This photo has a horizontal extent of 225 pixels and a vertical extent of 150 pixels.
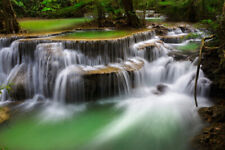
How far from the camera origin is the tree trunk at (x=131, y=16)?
400 inches

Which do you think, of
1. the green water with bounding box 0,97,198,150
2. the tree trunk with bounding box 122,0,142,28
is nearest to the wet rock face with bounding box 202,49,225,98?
the green water with bounding box 0,97,198,150

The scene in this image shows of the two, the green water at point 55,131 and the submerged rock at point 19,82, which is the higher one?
the submerged rock at point 19,82

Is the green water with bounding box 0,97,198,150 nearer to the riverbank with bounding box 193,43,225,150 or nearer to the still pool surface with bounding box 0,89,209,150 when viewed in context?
the still pool surface with bounding box 0,89,209,150

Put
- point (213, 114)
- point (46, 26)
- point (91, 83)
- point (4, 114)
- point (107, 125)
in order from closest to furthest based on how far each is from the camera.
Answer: point (213, 114)
point (107, 125)
point (4, 114)
point (91, 83)
point (46, 26)

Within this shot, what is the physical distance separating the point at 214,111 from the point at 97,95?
3.65m

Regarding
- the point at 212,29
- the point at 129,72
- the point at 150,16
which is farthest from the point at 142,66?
the point at 150,16

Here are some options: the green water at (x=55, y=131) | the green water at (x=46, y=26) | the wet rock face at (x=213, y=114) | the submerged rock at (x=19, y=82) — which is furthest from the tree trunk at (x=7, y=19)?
the wet rock face at (x=213, y=114)

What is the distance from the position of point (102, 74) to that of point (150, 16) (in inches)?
403

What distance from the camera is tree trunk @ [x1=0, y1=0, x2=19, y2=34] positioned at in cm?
835

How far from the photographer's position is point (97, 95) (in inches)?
271

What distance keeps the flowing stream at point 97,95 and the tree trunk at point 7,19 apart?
115cm

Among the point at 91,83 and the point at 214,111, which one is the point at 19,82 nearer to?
the point at 91,83

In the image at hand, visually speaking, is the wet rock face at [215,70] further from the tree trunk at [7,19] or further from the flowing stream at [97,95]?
the tree trunk at [7,19]

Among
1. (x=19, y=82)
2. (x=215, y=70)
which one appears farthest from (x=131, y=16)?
(x=19, y=82)
